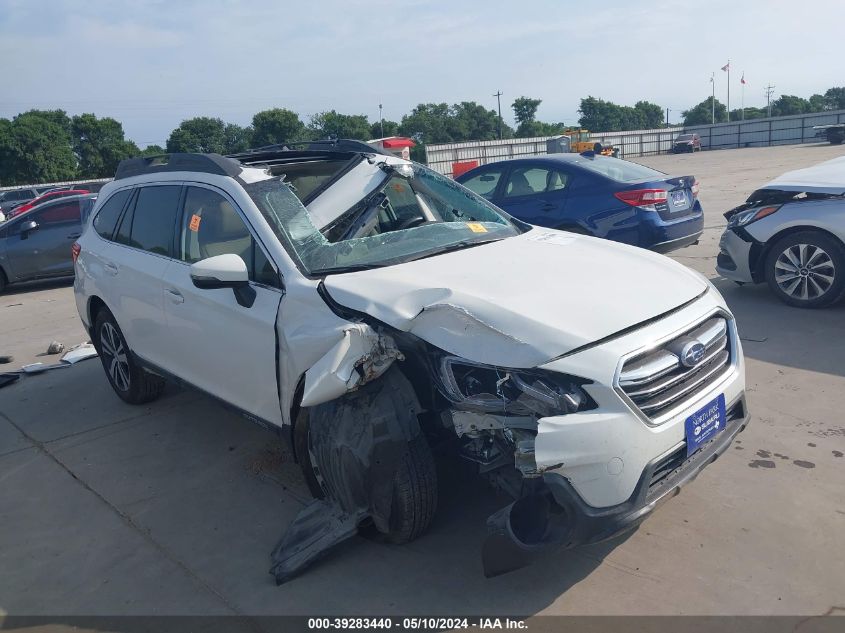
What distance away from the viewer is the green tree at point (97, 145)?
62.7 m

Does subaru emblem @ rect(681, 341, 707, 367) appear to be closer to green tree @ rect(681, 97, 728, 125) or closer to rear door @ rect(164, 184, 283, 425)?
rear door @ rect(164, 184, 283, 425)

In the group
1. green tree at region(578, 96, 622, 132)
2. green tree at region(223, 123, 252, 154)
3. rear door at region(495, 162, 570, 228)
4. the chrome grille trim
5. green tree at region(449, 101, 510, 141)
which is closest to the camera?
the chrome grille trim

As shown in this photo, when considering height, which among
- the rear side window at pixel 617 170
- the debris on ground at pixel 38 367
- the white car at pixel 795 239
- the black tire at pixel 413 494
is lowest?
the debris on ground at pixel 38 367

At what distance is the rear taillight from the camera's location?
8.14 meters

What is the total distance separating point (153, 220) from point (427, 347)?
2.70 meters

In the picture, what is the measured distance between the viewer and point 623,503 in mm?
2824

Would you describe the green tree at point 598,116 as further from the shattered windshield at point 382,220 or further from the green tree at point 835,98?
the shattered windshield at point 382,220

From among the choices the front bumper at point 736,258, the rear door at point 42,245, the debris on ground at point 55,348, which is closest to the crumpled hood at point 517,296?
the front bumper at point 736,258

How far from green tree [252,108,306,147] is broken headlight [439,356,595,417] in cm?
5655

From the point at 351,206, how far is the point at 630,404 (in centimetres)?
219

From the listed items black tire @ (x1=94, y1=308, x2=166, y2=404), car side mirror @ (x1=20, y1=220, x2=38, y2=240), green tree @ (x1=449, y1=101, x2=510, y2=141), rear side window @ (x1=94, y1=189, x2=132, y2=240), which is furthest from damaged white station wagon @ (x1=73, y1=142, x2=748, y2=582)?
green tree @ (x1=449, y1=101, x2=510, y2=141)

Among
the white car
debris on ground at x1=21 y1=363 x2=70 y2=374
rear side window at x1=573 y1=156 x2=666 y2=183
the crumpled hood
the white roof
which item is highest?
rear side window at x1=573 y1=156 x2=666 y2=183

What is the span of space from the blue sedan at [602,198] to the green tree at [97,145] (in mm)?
60486

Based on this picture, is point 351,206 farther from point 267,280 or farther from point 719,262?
point 719,262
